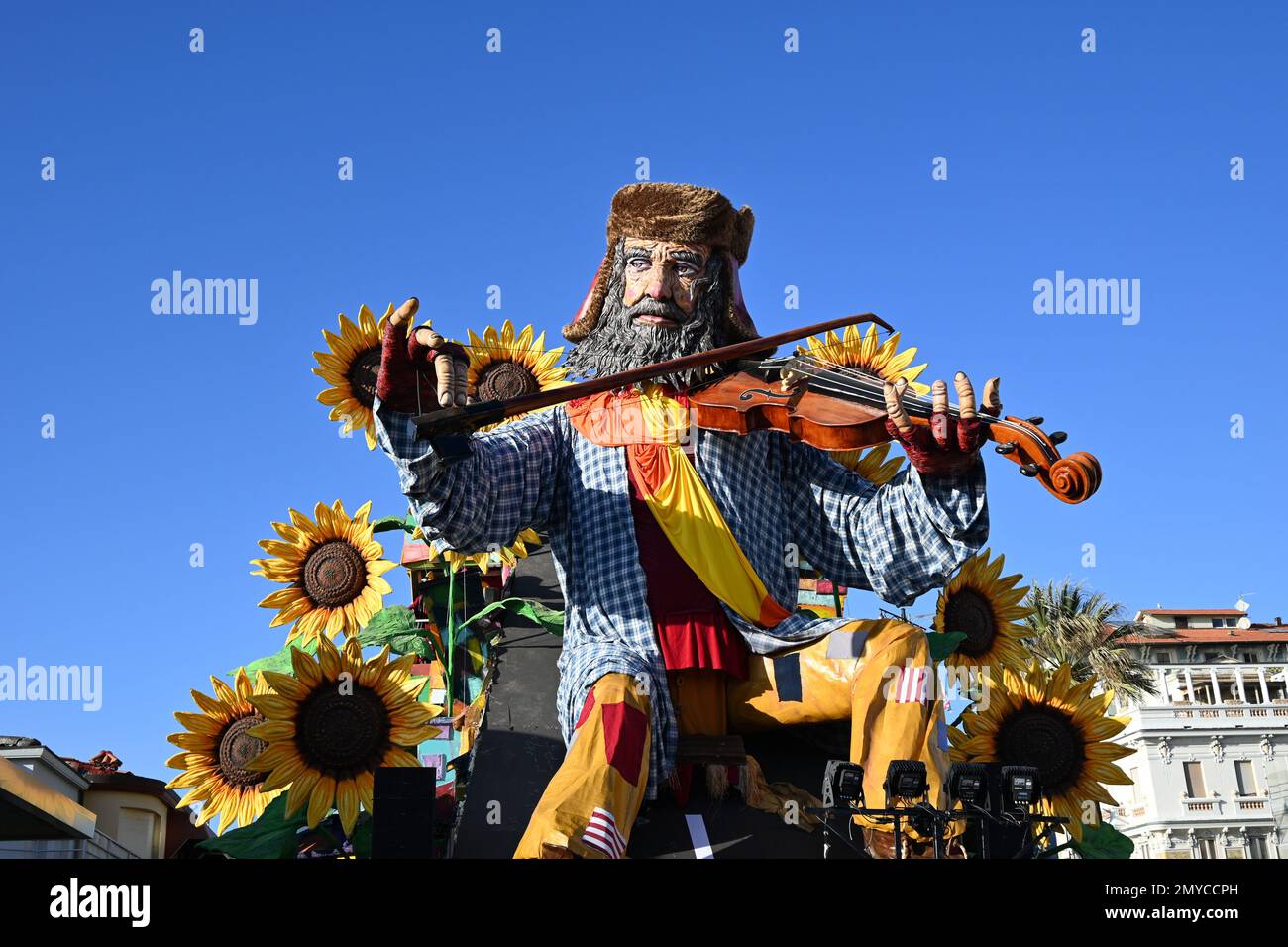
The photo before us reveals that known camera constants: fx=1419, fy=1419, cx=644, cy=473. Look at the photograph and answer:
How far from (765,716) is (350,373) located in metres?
3.38

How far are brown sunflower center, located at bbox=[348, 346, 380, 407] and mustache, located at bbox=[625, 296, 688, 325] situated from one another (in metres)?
1.88

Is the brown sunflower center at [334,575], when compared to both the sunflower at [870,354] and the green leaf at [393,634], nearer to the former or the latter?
the green leaf at [393,634]

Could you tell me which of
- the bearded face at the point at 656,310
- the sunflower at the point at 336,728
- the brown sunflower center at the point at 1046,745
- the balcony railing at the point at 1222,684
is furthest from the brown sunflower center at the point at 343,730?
the balcony railing at the point at 1222,684

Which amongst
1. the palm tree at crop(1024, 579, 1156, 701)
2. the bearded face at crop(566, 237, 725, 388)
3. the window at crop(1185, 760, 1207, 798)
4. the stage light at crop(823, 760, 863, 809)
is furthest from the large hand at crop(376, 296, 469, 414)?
the window at crop(1185, 760, 1207, 798)

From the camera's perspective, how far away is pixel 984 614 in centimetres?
845

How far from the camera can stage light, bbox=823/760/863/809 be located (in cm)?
566

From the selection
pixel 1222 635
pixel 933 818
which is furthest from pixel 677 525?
pixel 1222 635

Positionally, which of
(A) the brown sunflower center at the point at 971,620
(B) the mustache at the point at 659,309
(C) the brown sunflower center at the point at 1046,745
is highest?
(B) the mustache at the point at 659,309

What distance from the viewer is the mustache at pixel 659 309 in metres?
7.22

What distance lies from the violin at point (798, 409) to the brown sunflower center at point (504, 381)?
1.99 meters

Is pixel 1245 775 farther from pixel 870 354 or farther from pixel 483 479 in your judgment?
pixel 483 479
